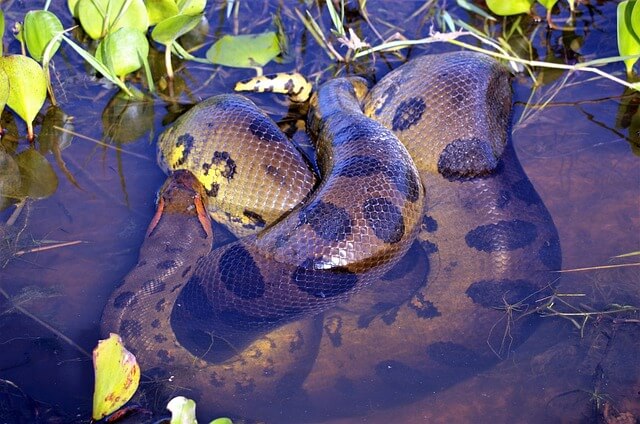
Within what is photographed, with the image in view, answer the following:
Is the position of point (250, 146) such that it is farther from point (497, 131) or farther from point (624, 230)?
point (624, 230)

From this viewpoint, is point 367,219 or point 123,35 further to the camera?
point 123,35

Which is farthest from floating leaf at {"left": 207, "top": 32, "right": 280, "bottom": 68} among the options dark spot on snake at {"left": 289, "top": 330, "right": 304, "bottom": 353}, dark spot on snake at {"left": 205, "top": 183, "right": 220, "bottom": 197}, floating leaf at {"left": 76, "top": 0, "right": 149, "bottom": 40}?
dark spot on snake at {"left": 289, "top": 330, "right": 304, "bottom": 353}

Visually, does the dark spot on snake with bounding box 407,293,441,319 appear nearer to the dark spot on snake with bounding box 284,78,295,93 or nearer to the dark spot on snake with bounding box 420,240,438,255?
the dark spot on snake with bounding box 420,240,438,255

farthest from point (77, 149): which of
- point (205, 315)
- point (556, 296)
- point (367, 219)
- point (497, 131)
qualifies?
point (556, 296)

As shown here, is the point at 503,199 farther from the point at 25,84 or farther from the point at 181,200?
the point at 25,84

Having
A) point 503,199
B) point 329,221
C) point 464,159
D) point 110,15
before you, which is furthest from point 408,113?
point 110,15

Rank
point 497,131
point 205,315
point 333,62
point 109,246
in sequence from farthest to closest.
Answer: point 333,62
point 497,131
point 109,246
point 205,315

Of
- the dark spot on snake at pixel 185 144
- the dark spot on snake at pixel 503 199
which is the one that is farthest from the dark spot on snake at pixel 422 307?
the dark spot on snake at pixel 185 144
